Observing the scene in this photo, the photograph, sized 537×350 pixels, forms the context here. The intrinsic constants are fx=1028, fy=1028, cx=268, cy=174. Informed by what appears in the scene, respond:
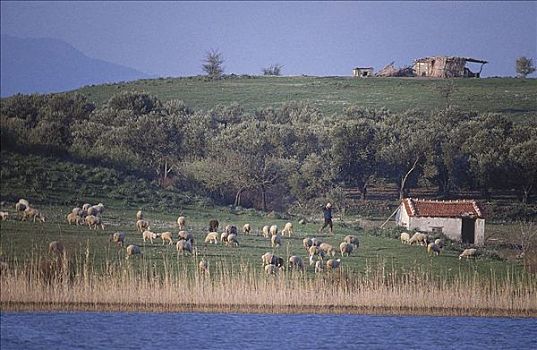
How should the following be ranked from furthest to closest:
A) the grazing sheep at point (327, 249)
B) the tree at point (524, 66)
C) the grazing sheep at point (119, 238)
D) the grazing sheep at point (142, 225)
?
the tree at point (524, 66)
the grazing sheep at point (142, 225)
the grazing sheep at point (327, 249)
the grazing sheep at point (119, 238)

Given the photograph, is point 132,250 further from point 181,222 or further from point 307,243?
point 307,243

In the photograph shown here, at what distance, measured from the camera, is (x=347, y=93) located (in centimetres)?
2867

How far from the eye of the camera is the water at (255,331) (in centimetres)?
1773

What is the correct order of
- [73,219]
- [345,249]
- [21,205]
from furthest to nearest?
[21,205], [73,219], [345,249]

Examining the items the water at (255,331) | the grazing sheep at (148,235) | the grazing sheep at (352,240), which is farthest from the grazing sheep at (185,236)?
the grazing sheep at (352,240)

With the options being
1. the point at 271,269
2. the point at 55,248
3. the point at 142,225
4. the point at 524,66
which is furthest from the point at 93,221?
the point at 524,66

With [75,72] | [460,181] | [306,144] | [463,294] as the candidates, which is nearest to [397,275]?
[463,294]

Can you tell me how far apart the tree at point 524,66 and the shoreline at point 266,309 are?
331 inches

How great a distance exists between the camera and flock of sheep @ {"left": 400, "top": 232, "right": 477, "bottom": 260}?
23125 millimetres

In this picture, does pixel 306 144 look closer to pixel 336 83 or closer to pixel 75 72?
pixel 336 83

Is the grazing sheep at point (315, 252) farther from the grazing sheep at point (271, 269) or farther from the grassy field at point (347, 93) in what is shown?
the grassy field at point (347, 93)

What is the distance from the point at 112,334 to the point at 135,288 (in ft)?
6.12

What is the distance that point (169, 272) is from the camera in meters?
21.1

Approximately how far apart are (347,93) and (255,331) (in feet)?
37.2
